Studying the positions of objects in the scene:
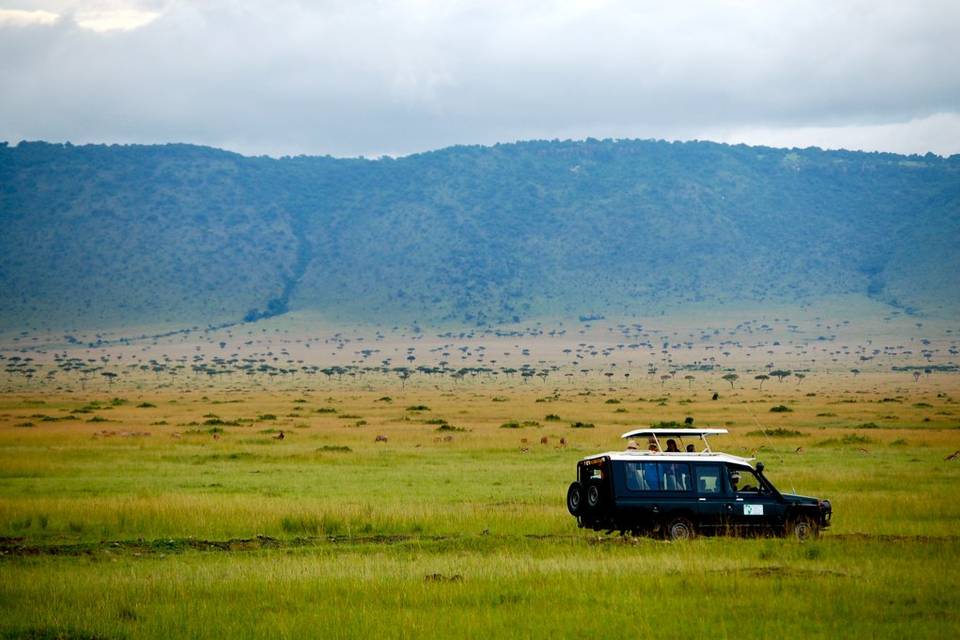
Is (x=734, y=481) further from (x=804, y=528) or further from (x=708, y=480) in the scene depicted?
(x=804, y=528)

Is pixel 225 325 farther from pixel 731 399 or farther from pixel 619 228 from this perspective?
pixel 731 399

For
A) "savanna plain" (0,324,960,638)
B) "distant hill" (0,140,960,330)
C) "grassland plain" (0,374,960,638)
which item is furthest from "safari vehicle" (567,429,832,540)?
"distant hill" (0,140,960,330)

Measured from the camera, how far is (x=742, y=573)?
635 inches

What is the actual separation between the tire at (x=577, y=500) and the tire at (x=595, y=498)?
177 millimetres

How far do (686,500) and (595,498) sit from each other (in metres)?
1.50

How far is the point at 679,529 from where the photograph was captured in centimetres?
1938

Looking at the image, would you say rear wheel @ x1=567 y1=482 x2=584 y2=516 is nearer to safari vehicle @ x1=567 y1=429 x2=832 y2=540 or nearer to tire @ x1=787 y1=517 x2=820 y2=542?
safari vehicle @ x1=567 y1=429 x2=832 y2=540

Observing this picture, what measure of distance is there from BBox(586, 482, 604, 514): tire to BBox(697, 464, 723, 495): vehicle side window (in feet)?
5.42

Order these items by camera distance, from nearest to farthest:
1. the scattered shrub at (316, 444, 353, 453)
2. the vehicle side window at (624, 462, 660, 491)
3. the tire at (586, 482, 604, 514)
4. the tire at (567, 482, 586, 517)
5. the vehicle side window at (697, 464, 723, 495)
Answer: the vehicle side window at (624, 462, 660, 491)
the tire at (586, 482, 604, 514)
the vehicle side window at (697, 464, 723, 495)
the tire at (567, 482, 586, 517)
the scattered shrub at (316, 444, 353, 453)

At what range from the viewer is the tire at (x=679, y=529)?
19.3 metres

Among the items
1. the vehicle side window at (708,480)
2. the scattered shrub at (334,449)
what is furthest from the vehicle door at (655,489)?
the scattered shrub at (334,449)

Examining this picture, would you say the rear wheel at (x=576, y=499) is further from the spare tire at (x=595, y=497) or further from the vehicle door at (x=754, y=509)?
the vehicle door at (x=754, y=509)

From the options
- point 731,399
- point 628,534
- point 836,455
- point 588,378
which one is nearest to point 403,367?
point 588,378

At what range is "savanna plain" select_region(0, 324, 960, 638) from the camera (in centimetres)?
1392
